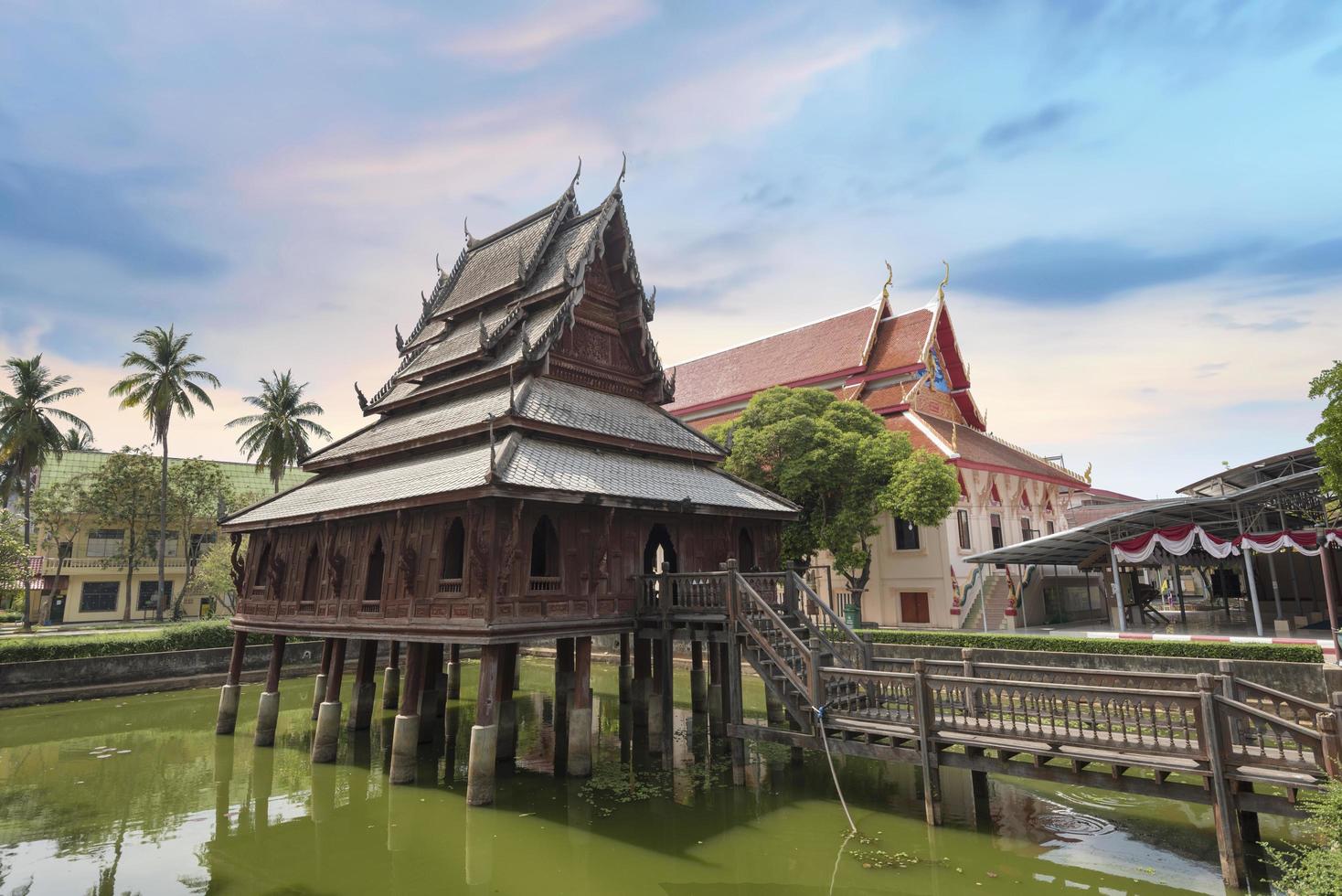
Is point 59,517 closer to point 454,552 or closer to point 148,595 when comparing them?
point 148,595

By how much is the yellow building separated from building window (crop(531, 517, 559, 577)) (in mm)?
33621

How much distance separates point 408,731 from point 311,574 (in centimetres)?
531

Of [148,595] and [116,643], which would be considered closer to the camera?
[116,643]

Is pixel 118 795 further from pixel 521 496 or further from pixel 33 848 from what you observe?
pixel 521 496

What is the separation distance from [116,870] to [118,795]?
14.5 ft

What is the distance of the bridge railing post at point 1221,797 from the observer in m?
8.37

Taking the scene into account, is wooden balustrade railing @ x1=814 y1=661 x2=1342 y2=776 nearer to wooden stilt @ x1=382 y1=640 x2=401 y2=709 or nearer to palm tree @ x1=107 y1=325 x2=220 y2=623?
wooden stilt @ x1=382 y1=640 x2=401 y2=709

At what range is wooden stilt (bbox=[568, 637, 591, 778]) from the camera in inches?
524

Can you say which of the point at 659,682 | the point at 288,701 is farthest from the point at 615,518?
the point at 288,701

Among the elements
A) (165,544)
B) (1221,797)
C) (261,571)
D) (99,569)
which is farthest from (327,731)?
(165,544)

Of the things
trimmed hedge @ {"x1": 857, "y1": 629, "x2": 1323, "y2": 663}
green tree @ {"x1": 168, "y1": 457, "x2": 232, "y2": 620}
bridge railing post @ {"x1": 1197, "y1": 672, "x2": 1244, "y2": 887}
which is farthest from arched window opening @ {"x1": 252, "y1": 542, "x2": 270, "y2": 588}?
green tree @ {"x1": 168, "y1": 457, "x2": 232, "y2": 620}

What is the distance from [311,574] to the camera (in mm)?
16516

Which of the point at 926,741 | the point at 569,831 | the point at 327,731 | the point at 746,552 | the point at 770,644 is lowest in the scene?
the point at 569,831

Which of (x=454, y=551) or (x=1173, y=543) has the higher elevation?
(x=1173, y=543)
